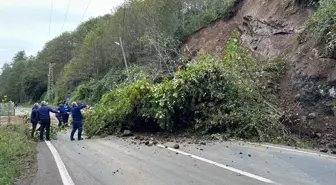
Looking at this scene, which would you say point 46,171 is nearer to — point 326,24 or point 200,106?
point 200,106

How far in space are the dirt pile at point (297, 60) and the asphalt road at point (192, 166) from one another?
285cm

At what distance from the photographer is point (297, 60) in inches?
640

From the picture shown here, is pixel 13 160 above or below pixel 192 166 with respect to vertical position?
below

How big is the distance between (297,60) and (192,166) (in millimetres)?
9968

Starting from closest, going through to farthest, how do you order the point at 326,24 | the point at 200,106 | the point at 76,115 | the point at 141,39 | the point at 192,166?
the point at 192,166
the point at 200,106
the point at 326,24
the point at 76,115
the point at 141,39

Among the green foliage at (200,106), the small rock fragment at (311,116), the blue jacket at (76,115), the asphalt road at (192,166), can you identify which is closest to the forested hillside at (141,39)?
the blue jacket at (76,115)

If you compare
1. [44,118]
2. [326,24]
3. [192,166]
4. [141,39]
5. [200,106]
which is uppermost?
[141,39]

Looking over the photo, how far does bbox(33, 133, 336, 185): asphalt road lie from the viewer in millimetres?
6871

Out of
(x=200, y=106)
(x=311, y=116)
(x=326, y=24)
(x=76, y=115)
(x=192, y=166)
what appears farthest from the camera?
(x=76, y=115)

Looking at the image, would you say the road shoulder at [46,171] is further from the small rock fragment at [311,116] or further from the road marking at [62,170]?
the small rock fragment at [311,116]

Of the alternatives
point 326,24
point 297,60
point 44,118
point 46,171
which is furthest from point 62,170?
point 297,60

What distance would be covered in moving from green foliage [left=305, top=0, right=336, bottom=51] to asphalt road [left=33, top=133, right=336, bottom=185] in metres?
5.73

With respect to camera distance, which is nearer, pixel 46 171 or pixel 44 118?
pixel 46 171

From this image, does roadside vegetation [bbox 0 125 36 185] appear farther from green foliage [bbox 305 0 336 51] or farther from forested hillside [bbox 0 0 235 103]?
forested hillside [bbox 0 0 235 103]
